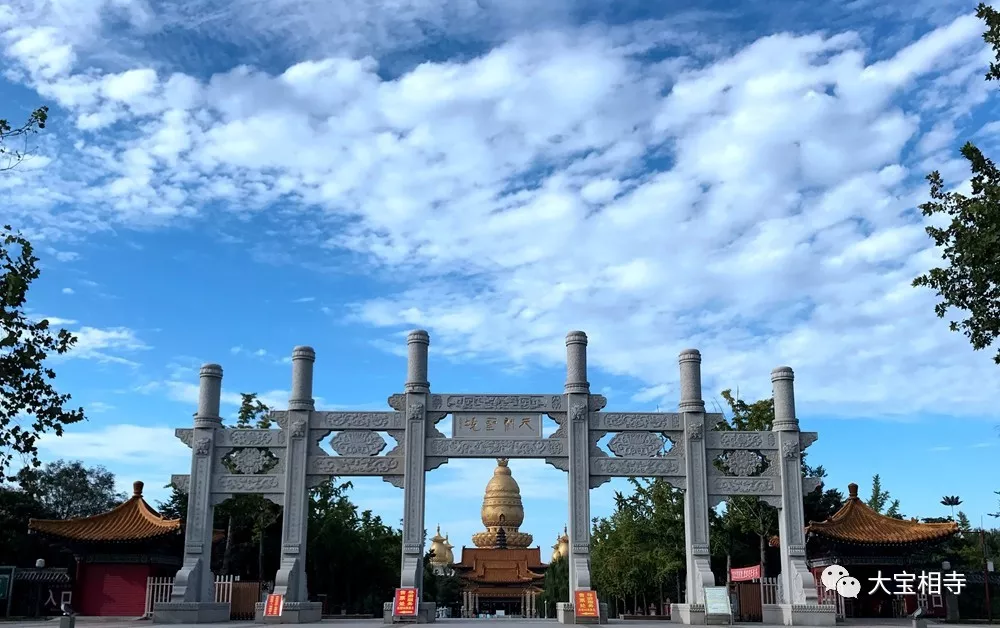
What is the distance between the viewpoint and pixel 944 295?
13.0 m

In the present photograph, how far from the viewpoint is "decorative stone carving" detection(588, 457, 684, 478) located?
59.3 ft

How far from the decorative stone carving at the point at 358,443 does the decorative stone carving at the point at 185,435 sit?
2.83 m

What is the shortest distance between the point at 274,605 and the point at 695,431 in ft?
28.0

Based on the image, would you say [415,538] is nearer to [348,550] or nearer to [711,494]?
[711,494]

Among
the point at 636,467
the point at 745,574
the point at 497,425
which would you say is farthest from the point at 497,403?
the point at 745,574

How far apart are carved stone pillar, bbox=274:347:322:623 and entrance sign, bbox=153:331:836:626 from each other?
3 centimetres

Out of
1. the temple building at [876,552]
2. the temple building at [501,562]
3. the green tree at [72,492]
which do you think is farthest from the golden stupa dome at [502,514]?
the temple building at [876,552]

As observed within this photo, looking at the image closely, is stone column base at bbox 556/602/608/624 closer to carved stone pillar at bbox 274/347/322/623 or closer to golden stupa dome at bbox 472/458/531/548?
carved stone pillar at bbox 274/347/322/623

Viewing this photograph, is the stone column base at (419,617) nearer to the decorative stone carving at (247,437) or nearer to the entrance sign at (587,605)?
the entrance sign at (587,605)

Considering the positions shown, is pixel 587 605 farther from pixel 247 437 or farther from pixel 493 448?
pixel 247 437

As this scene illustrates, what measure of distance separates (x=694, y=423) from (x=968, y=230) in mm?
7190

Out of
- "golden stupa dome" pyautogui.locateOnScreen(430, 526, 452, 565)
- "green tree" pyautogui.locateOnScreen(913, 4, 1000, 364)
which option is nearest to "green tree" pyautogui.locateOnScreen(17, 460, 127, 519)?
"golden stupa dome" pyautogui.locateOnScreen(430, 526, 452, 565)

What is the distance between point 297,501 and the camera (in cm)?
1806

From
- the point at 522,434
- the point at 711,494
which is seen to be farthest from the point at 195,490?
the point at 711,494
